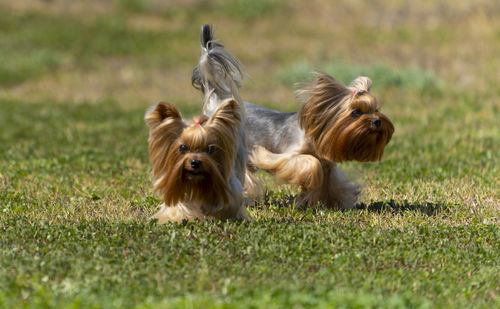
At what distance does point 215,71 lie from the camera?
27.4 ft

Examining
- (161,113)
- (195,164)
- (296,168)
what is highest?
(161,113)

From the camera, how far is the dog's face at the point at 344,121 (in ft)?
25.5

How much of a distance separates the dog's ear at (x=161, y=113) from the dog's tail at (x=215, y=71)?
1.38 m

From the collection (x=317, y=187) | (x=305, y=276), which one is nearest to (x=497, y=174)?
(x=317, y=187)

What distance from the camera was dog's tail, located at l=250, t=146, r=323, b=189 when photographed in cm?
827

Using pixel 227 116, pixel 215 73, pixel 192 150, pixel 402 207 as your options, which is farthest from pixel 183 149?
pixel 402 207

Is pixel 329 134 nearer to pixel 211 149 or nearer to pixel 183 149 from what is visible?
pixel 211 149

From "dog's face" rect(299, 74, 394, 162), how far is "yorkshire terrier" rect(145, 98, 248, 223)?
4.22ft

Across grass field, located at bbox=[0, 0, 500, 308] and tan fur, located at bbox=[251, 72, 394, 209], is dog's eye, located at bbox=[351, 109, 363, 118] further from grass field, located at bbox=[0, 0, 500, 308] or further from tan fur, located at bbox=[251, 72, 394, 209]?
grass field, located at bbox=[0, 0, 500, 308]

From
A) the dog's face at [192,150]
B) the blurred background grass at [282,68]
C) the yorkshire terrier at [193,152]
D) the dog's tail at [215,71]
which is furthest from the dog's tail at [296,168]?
the blurred background grass at [282,68]

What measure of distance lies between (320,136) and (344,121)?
0.41 meters

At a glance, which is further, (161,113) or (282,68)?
(282,68)

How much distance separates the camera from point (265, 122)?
9141 millimetres

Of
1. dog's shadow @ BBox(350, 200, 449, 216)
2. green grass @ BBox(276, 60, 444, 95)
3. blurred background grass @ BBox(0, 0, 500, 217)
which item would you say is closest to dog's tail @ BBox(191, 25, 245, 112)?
dog's shadow @ BBox(350, 200, 449, 216)
